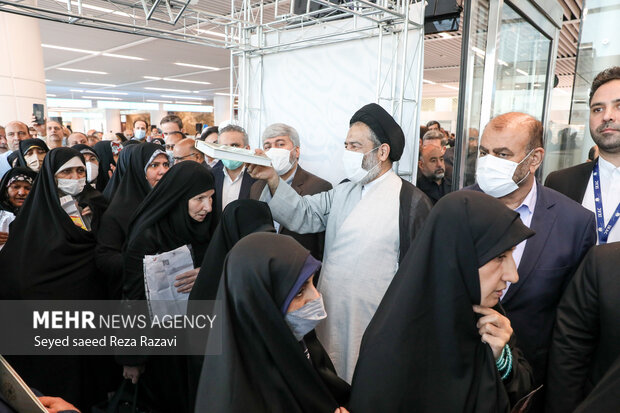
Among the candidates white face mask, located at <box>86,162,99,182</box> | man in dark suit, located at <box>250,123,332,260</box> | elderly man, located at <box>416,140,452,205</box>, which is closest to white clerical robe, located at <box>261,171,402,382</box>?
man in dark suit, located at <box>250,123,332,260</box>

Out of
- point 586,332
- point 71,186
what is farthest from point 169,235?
point 586,332

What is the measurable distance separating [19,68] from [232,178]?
18.6ft

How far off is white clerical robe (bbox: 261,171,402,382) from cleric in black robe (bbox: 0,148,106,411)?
1326mm

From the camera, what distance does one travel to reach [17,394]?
907 mm

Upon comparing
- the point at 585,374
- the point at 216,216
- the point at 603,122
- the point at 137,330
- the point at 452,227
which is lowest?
the point at 137,330

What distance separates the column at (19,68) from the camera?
6238mm

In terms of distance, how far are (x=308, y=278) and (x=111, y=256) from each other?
1.70 metres

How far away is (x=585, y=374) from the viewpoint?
1297mm

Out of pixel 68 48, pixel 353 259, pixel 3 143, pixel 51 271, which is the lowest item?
pixel 51 271

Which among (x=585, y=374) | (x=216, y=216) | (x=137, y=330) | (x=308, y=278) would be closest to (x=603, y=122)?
(x=585, y=374)

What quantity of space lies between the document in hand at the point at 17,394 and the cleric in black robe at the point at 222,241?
852 mm

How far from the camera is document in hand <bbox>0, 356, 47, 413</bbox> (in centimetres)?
87

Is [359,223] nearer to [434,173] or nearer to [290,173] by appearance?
[290,173]

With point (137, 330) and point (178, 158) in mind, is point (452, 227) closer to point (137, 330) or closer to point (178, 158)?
point (137, 330)
